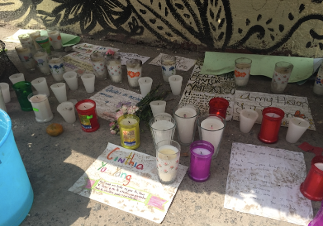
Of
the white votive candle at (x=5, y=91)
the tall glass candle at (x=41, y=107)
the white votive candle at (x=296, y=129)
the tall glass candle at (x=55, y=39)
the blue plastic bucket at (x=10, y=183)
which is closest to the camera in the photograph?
the blue plastic bucket at (x=10, y=183)

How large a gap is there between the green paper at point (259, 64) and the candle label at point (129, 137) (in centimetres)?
104

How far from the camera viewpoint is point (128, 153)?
4.94 ft

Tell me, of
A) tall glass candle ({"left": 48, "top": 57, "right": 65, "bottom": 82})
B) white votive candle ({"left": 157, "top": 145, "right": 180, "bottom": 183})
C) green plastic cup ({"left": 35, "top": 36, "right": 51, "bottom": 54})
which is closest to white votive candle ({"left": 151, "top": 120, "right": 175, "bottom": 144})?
white votive candle ({"left": 157, "top": 145, "right": 180, "bottom": 183})

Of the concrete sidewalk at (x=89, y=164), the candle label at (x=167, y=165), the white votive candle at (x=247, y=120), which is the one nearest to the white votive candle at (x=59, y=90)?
the concrete sidewalk at (x=89, y=164)

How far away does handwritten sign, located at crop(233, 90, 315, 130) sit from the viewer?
175 cm

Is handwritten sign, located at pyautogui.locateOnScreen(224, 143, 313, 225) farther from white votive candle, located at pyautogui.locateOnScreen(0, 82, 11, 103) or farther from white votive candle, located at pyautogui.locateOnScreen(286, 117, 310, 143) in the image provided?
white votive candle, located at pyautogui.locateOnScreen(0, 82, 11, 103)

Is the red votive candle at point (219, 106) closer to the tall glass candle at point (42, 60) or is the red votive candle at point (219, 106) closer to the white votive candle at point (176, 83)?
the white votive candle at point (176, 83)

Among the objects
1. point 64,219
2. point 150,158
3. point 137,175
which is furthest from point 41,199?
point 150,158

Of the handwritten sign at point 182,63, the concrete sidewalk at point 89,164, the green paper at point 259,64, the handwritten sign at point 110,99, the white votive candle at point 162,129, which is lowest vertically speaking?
the concrete sidewalk at point 89,164

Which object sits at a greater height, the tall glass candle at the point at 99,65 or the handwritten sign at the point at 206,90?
the tall glass candle at the point at 99,65

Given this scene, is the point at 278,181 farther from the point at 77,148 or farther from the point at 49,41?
the point at 49,41

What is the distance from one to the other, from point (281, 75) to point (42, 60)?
193 cm

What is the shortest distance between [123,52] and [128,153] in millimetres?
1462

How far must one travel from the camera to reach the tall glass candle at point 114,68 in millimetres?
2092
